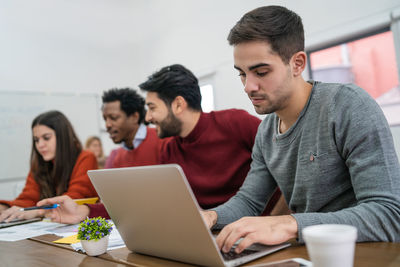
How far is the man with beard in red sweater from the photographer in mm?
1747

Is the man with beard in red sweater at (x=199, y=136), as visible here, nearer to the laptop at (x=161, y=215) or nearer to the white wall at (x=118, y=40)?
the laptop at (x=161, y=215)

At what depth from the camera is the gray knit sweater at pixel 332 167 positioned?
0.82 meters

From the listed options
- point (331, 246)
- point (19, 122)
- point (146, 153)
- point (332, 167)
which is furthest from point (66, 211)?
point (19, 122)

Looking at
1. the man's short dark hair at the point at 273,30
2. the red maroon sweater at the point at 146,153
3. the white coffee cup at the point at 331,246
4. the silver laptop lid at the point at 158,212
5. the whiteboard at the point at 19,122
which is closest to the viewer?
the white coffee cup at the point at 331,246

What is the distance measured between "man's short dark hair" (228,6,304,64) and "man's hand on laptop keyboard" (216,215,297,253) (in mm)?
493

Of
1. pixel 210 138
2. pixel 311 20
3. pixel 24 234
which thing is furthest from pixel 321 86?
pixel 311 20

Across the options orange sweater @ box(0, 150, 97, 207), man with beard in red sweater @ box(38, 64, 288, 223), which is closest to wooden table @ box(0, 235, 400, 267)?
man with beard in red sweater @ box(38, 64, 288, 223)

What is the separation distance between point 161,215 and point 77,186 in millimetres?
1346

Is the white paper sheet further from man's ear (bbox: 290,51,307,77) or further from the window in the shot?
the window

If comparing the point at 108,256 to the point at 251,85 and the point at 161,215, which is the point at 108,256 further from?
the point at 251,85

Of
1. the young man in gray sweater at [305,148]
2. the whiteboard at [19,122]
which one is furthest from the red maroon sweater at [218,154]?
the whiteboard at [19,122]

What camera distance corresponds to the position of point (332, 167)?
39.5 inches

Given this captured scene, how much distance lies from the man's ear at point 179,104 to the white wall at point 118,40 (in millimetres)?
1747

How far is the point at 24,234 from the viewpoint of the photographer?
1376mm
